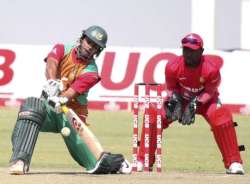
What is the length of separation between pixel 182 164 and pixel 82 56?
385cm

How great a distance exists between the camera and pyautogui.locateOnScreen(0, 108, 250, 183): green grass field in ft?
50.9

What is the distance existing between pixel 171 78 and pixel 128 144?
5480 mm

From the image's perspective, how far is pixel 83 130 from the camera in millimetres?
11977

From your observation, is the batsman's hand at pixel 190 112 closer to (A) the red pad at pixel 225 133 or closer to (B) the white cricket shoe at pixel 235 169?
(A) the red pad at pixel 225 133

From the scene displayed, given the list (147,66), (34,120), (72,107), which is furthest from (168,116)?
(147,66)

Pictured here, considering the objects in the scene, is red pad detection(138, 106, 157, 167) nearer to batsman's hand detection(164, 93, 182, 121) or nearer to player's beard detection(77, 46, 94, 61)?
batsman's hand detection(164, 93, 182, 121)

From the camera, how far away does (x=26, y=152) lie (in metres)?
11.6

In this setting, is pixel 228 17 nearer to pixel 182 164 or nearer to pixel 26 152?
pixel 182 164

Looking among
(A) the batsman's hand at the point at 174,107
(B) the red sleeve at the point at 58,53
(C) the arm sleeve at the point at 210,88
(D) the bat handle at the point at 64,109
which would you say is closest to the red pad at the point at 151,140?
(A) the batsman's hand at the point at 174,107

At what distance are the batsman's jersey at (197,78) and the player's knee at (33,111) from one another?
89.8 inches

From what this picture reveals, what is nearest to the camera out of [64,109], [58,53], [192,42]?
[64,109]

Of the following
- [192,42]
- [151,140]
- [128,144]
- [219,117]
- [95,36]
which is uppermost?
[95,36]

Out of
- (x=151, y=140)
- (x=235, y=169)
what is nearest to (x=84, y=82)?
(x=151, y=140)

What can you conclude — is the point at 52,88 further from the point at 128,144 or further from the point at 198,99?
the point at 128,144
